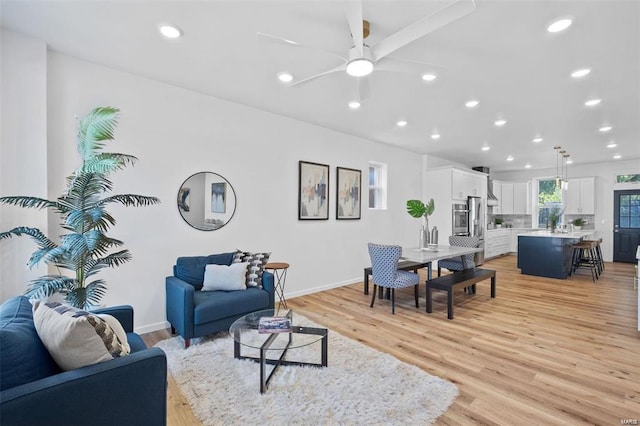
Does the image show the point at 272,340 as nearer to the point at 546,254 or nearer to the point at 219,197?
the point at 219,197

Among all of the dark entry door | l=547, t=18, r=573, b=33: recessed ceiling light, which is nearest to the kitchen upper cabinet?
the dark entry door

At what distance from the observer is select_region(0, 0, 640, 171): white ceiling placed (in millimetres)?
2191

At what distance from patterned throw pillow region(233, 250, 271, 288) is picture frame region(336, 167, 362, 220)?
2177mm

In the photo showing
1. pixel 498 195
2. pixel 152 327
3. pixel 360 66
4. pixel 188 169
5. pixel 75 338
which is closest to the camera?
pixel 75 338

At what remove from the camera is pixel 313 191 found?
5.00 metres

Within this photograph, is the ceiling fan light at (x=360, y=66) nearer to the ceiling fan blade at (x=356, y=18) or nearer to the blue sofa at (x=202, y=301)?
the ceiling fan blade at (x=356, y=18)

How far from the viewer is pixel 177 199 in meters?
3.56

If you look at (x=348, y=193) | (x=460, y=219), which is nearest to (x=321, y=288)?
(x=348, y=193)

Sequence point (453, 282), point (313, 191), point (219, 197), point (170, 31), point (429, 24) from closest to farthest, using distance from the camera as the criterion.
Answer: point (429, 24) < point (170, 31) < point (219, 197) < point (453, 282) < point (313, 191)

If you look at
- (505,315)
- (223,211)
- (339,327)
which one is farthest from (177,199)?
(505,315)

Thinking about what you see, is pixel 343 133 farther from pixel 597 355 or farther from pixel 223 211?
pixel 597 355

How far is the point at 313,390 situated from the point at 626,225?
1005 centimetres

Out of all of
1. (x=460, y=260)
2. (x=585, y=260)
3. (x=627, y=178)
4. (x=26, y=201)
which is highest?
(x=627, y=178)

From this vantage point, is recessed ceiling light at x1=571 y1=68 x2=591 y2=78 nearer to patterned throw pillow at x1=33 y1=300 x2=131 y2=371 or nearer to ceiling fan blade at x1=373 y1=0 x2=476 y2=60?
ceiling fan blade at x1=373 y1=0 x2=476 y2=60
